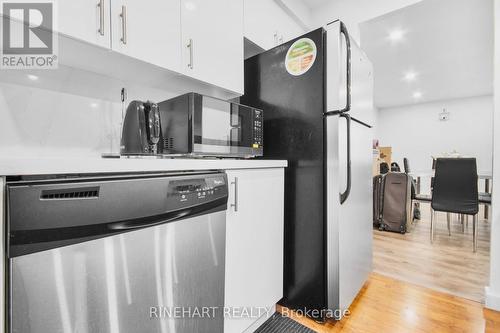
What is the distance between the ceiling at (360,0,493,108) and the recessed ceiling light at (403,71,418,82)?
1.0 inches

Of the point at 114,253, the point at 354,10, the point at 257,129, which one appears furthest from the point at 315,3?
the point at 114,253

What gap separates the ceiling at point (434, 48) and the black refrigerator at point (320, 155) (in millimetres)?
1327

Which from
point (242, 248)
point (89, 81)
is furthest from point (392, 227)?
point (89, 81)

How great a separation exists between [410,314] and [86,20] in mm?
2306

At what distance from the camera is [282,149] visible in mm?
1580

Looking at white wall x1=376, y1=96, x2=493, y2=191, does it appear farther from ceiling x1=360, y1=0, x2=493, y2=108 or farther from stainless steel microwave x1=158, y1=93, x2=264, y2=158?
stainless steel microwave x1=158, y1=93, x2=264, y2=158

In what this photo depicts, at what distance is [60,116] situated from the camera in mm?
1151

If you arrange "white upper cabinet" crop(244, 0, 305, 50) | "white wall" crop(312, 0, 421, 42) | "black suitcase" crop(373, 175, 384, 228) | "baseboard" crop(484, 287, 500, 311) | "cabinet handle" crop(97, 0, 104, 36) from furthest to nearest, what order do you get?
"black suitcase" crop(373, 175, 384, 228)
"white wall" crop(312, 0, 421, 42)
"white upper cabinet" crop(244, 0, 305, 50)
"baseboard" crop(484, 287, 500, 311)
"cabinet handle" crop(97, 0, 104, 36)

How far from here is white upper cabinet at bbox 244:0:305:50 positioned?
5.83ft

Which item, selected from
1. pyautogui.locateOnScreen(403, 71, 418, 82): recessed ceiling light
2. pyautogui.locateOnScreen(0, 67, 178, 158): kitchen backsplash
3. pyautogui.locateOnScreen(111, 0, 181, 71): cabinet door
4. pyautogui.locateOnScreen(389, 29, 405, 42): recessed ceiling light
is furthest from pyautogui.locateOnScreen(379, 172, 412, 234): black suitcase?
pyautogui.locateOnScreen(0, 67, 178, 158): kitchen backsplash

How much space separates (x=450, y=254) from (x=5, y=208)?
10.8 ft

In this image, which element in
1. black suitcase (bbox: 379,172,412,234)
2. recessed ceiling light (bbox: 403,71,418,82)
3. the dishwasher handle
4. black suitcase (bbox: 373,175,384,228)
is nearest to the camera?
the dishwasher handle

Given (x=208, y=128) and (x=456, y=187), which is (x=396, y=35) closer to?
(x=456, y=187)

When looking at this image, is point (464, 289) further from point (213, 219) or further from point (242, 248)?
point (213, 219)
